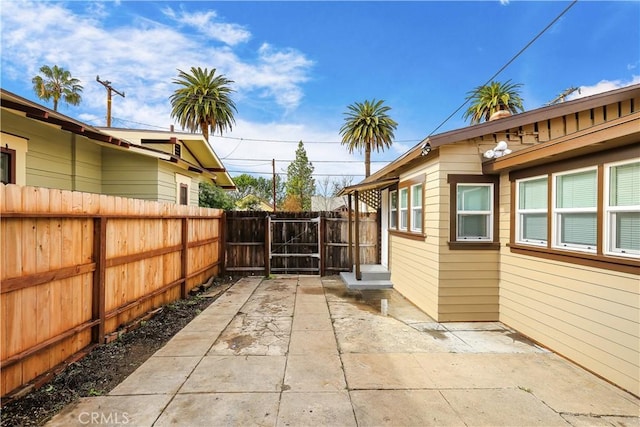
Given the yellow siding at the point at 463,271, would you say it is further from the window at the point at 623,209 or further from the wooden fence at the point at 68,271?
the wooden fence at the point at 68,271

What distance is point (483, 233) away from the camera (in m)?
5.20

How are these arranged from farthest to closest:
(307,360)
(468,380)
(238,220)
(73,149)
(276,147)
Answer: (276,147)
(238,220)
(73,149)
(307,360)
(468,380)

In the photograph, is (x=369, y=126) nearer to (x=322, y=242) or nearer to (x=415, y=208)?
(x=322, y=242)

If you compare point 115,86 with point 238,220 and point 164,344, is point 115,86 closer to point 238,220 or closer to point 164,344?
point 238,220

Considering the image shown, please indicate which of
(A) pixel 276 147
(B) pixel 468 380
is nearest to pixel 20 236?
(B) pixel 468 380

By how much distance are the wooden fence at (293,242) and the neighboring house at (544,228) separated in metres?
3.04

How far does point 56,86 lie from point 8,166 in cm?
1900

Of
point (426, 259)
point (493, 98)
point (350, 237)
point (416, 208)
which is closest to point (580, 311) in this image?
point (426, 259)

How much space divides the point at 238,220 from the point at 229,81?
14.6m

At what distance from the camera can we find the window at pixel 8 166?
16.6ft

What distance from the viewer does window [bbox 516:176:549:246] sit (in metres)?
4.26

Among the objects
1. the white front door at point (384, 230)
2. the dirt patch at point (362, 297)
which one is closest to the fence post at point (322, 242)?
the dirt patch at point (362, 297)

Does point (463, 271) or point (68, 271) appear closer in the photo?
point (68, 271)

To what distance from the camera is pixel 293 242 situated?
9289 millimetres
